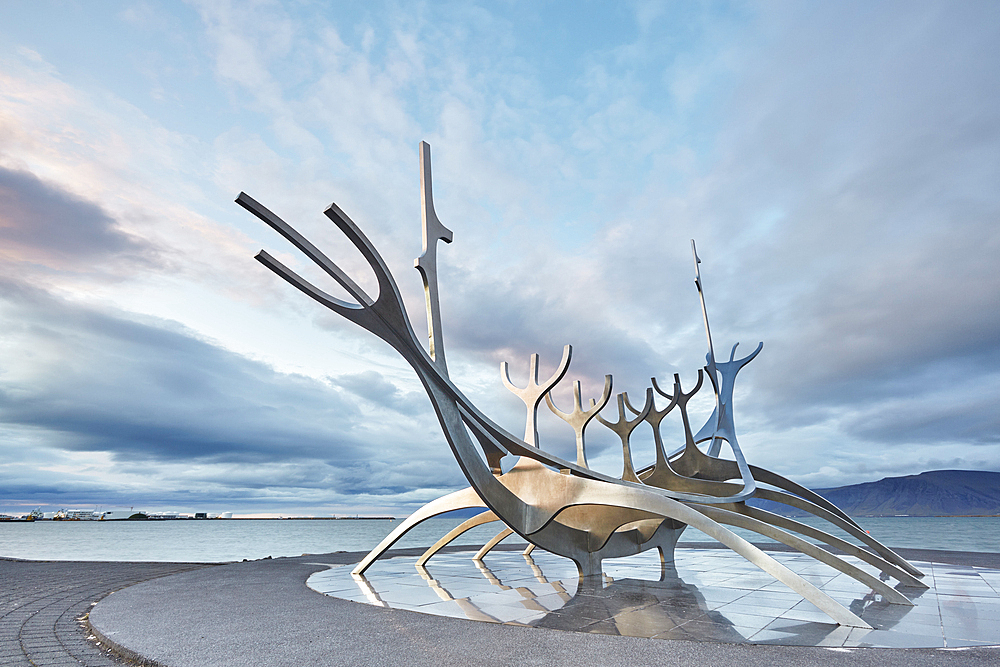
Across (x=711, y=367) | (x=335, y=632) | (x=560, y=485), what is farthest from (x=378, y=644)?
(x=711, y=367)

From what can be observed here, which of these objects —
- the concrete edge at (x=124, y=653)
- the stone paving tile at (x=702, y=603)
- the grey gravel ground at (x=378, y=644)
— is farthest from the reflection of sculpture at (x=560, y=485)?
the concrete edge at (x=124, y=653)

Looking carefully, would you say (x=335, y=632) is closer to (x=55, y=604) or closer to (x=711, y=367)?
(x=55, y=604)

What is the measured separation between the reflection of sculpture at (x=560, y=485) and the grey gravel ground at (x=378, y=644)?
86.5 inches

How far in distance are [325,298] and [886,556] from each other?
12800 mm

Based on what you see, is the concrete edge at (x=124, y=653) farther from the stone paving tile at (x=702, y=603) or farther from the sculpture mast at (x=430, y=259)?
the sculpture mast at (x=430, y=259)

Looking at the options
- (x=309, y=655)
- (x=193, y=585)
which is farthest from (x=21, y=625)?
(x=309, y=655)

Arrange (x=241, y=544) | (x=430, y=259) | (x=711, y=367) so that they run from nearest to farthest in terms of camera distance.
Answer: (x=430, y=259) < (x=711, y=367) < (x=241, y=544)

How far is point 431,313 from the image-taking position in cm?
956

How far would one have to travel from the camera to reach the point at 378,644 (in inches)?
223

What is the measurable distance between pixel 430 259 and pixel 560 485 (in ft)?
15.1

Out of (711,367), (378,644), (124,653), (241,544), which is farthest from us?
(241,544)

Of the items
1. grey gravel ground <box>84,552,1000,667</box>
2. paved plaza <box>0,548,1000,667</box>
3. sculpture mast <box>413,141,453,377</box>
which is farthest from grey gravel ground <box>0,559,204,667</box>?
sculpture mast <box>413,141,453,377</box>

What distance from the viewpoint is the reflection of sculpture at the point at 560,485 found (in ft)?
25.3

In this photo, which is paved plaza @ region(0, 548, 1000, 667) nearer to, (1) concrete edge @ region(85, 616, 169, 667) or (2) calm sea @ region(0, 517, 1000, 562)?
(1) concrete edge @ region(85, 616, 169, 667)
